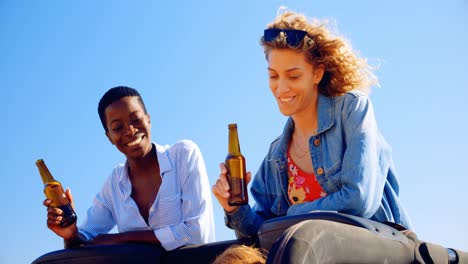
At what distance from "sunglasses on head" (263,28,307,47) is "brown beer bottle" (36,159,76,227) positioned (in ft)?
5.05

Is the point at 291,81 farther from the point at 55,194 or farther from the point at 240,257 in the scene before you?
the point at 55,194

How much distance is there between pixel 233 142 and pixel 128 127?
2.78 feet

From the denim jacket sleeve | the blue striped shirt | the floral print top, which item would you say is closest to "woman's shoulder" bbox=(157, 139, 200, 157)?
the blue striped shirt

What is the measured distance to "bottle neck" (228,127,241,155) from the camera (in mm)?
3990

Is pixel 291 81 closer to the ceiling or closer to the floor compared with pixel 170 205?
closer to the ceiling

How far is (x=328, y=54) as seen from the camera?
401cm

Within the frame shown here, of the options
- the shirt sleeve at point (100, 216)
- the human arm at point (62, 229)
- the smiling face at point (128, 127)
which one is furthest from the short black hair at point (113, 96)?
the human arm at point (62, 229)

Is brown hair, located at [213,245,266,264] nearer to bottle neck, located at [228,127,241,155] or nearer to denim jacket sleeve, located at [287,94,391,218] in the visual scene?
denim jacket sleeve, located at [287,94,391,218]

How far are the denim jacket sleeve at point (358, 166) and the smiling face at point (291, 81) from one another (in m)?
0.20

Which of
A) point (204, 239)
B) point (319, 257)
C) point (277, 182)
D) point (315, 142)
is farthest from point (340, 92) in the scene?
point (319, 257)

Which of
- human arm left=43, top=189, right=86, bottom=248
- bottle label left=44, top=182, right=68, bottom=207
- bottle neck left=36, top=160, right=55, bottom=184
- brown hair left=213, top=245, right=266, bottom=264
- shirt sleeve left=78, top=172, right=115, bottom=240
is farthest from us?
shirt sleeve left=78, top=172, right=115, bottom=240

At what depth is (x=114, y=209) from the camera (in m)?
4.79

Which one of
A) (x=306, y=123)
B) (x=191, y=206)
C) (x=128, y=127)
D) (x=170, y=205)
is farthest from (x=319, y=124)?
(x=128, y=127)

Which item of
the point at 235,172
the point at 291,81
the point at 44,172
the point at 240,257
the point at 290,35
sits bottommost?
the point at 240,257
